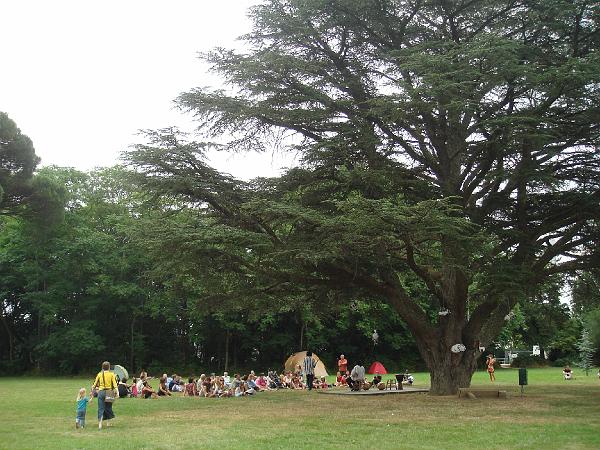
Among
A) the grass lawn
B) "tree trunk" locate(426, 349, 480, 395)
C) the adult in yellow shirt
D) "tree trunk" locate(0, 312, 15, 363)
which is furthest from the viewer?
"tree trunk" locate(0, 312, 15, 363)

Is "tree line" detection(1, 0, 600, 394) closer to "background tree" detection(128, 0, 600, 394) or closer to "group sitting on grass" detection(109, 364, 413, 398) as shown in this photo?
"background tree" detection(128, 0, 600, 394)

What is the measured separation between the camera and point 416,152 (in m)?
19.6

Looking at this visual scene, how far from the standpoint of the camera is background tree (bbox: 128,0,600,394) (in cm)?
1599

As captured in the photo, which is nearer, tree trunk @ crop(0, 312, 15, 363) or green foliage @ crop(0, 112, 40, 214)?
green foliage @ crop(0, 112, 40, 214)

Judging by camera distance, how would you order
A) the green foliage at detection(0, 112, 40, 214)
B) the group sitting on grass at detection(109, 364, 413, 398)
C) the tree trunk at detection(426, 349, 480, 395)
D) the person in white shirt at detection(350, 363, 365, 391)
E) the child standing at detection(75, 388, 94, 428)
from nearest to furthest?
the child standing at detection(75, 388, 94, 428) < the tree trunk at detection(426, 349, 480, 395) < the group sitting on grass at detection(109, 364, 413, 398) < the person in white shirt at detection(350, 363, 365, 391) < the green foliage at detection(0, 112, 40, 214)

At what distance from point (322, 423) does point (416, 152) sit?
9823 mm

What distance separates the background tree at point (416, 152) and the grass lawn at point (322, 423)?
130 inches

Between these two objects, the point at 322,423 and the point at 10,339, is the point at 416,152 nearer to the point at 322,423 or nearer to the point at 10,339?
the point at 322,423

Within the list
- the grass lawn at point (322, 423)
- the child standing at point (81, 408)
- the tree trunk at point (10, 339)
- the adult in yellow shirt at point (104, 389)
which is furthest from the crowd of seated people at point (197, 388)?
the tree trunk at point (10, 339)

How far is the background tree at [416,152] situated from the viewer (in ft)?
52.5

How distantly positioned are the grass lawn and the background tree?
3.31 meters

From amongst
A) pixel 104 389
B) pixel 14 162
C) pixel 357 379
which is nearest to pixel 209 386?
pixel 357 379

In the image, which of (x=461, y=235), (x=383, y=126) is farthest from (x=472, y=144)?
(x=461, y=235)

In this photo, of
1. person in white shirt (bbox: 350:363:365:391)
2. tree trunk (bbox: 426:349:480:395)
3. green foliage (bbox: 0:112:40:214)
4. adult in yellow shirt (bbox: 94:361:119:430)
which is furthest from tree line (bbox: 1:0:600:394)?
green foliage (bbox: 0:112:40:214)
